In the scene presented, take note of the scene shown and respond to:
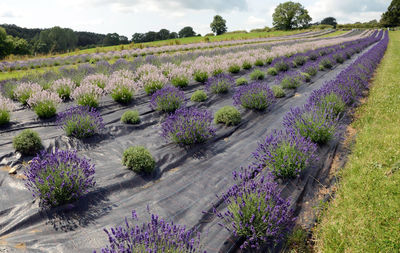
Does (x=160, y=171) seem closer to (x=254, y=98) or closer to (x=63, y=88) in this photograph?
(x=254, y=98)

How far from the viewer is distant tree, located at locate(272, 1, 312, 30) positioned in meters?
79.1

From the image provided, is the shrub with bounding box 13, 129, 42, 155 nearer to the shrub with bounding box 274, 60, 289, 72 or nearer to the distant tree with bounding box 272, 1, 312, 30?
the shrub with bounding box 274, 60, 289, 72

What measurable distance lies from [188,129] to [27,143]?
3.02 meters

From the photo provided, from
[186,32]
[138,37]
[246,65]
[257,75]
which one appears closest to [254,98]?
[257,75]

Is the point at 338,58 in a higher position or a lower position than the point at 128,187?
higher

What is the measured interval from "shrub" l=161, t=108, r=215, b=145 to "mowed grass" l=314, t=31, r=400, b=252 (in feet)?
8.40

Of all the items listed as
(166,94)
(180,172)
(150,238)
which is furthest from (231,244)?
(166,94)

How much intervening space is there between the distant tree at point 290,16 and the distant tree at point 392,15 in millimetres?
23978

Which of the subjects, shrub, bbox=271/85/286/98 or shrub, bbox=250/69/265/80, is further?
shrub, bbox=250/69/265/80

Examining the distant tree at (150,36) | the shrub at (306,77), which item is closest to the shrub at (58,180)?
the shrub at (306,77)

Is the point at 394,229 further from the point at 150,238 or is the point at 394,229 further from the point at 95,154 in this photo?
the point at 95,154

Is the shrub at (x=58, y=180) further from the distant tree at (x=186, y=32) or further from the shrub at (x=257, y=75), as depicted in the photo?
the distant tree at (x=186, y=32)

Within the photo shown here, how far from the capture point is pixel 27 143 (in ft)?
14.6

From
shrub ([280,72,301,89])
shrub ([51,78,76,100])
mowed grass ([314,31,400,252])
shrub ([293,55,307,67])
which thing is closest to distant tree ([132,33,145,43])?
shrub ([293,55,307,67])
